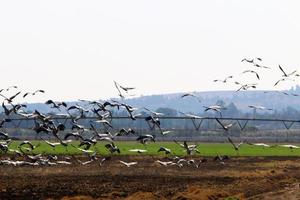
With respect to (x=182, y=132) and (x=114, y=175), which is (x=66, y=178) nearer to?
(x=114, y=175)

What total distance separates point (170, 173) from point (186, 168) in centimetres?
628

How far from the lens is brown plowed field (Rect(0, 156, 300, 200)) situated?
36156 millimetres

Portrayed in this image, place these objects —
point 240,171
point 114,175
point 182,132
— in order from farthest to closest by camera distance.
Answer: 1. point 182,132
2. point 240,171
3. point 114,175

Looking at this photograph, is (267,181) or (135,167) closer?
(267,181)

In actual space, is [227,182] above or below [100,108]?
below

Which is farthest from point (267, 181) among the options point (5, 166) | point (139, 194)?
point (5, 166)

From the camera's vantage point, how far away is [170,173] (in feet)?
180

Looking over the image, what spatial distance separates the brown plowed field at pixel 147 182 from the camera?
36156mm

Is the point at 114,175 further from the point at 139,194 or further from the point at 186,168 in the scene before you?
the point at 139,194

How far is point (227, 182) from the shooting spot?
152 ft

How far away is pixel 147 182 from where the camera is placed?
45969 millimetres

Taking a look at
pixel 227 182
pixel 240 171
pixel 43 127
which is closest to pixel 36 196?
pixel 43 127

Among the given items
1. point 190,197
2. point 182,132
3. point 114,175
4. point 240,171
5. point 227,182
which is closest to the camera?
point 190,197

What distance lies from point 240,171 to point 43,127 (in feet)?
84.5
